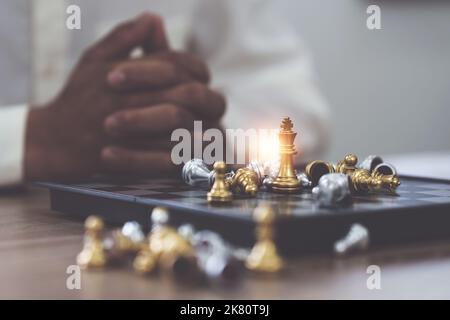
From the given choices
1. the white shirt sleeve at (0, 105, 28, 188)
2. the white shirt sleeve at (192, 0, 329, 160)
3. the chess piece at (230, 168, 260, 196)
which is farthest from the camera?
the white shirt sleeve at (192, 0, 329, 160)

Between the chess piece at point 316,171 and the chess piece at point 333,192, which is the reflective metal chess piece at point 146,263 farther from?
the chess piece at point 316,171

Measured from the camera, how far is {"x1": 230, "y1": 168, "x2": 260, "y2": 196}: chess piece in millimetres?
846

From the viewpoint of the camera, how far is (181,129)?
140 centimetres

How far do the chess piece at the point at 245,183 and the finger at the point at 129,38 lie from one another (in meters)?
0.61

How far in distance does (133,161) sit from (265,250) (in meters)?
0.75

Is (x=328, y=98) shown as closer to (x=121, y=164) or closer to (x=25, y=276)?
(x=121, y=164)

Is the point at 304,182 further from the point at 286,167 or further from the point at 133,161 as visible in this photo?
the point at 133,161

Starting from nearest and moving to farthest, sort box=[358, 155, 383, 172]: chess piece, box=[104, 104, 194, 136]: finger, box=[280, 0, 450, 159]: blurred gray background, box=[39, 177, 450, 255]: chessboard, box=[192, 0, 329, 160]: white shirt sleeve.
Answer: box=[39, 177, 450, 255]: chessboard
box=[358, 155, 383, 172]: chess piece
box=[104, 104, 194, 136]: finger
box=[192, 0, 329, 160]: white shirt sleeve
box=[280, 0, 450, 159]: blurred gray background

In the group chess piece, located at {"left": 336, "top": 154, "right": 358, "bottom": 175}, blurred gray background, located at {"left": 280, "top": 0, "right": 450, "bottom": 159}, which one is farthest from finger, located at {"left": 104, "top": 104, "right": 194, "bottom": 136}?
blurred gray background, located at {"left": 280, "top": 0, "right": 450, "bottom": 159}

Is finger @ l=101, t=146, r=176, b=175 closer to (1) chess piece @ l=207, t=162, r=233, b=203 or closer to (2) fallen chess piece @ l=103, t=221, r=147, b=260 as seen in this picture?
(1) chess piece @ l=207, t=162, r=233, b=203

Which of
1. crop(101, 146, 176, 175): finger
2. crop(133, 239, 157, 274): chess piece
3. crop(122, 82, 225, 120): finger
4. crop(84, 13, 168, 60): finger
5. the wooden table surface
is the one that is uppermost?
crop(84, 13, 168, 60): finger

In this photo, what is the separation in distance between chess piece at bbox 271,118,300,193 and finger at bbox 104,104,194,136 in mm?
460

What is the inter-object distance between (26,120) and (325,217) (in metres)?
0.97
